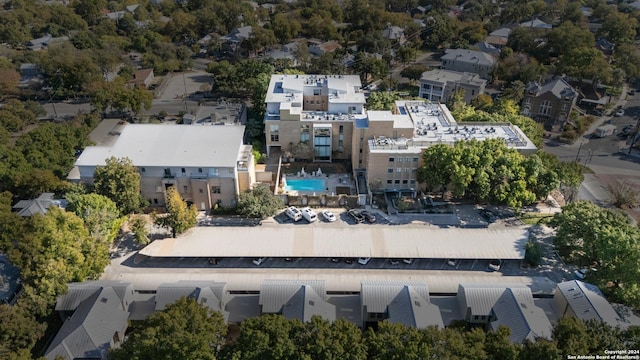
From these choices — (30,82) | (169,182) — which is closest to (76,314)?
(169,182)

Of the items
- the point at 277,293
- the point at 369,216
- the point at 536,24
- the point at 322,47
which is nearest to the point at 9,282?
the point at 277,293

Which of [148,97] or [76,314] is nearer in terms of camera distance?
[76,314]

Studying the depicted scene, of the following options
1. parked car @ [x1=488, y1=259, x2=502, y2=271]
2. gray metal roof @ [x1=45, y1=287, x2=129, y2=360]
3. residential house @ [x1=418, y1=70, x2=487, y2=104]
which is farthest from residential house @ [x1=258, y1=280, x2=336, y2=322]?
residential house @ [x1=418, y1=70, x2=487, y2=104]

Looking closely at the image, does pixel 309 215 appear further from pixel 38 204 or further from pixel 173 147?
pixel 38 204

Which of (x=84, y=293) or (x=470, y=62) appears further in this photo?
(x=470, y=62)

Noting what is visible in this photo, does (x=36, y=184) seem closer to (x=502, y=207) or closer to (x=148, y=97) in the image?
(x=148, y=97)
